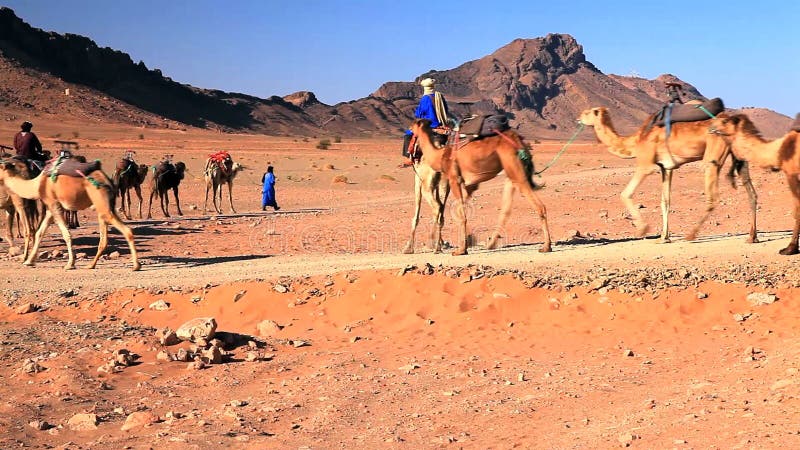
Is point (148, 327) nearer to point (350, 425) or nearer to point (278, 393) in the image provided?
point (278, 393)

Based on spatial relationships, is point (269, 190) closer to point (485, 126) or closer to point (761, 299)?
point (485, 126)

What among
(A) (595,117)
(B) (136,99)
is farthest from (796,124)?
(B) (136,99)

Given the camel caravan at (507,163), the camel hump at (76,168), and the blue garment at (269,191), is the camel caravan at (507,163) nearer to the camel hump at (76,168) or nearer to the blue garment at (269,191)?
the camel hump at (76,168)

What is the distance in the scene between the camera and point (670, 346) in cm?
905

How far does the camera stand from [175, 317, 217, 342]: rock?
9680 mm

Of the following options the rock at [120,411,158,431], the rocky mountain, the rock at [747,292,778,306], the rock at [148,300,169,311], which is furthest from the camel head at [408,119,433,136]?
the rocky mountain

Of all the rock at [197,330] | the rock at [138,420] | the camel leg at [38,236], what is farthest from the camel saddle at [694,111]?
the camel leg at [38,236]

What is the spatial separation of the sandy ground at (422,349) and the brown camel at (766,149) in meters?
0.99

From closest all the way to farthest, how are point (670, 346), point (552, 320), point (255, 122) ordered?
point (670, 346) → point (552, 320) → point (255, 122)

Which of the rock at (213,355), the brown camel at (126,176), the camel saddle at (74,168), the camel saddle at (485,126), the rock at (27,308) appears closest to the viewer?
the rock at (213,355)

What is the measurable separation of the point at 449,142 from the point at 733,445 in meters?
8.86

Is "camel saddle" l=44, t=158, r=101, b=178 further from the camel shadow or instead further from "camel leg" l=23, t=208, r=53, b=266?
the camel shadow

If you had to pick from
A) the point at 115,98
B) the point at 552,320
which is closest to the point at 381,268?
the point at 552,320

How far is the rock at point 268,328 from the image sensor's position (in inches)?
418
